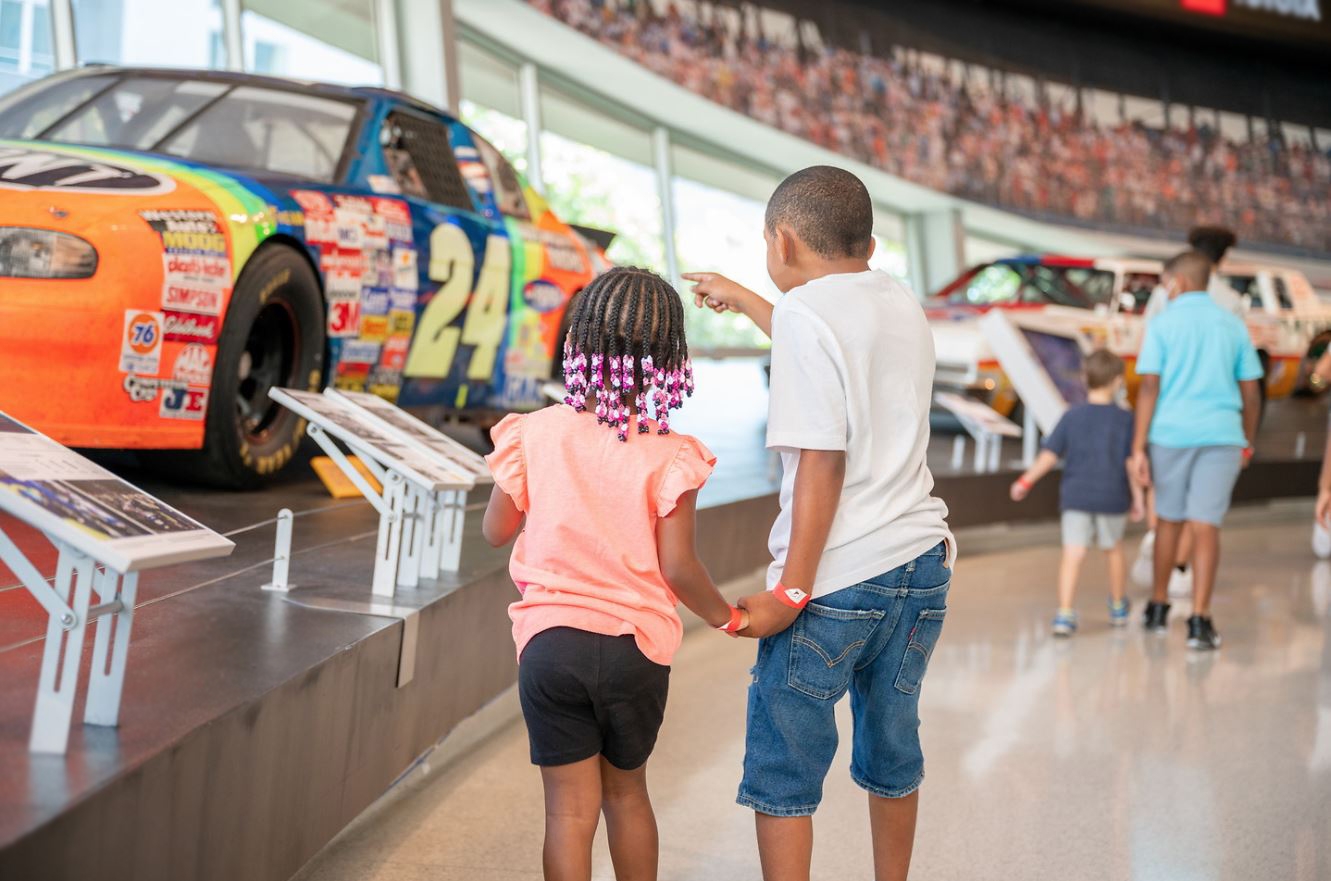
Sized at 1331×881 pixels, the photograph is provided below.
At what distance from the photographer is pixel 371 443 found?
3.17 metres

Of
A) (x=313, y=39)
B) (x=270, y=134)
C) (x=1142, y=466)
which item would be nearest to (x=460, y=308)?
(x=270, y=134)

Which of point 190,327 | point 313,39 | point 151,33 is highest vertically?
point 313,39

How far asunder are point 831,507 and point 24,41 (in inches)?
302

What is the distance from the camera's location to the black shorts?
2.14 meters

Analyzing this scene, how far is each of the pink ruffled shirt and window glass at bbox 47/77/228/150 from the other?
10.3ft

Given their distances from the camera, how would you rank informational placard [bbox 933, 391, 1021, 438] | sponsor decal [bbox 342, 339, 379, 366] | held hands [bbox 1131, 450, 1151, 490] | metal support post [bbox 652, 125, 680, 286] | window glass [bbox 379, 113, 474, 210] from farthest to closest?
metal support post [bbox 652, 125, 680, 286] < informational placard [bbox 933, 391, 1021, 438] < held hands [bbox 1131, 450, 1151, 490] < window glass [bbox 379, 113, 474, 210] < sponsor decal [bbox 342, 339, 379, 366]

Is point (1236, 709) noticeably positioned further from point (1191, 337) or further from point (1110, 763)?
point (1191, 337)

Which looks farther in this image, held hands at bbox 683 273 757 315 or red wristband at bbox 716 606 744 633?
held hands at bbox 683 273 757 315

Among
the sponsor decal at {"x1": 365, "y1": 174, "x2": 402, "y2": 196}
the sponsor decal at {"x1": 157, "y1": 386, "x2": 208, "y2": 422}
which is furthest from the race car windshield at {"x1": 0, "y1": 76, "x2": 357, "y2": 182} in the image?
the sponsor decal at {"x1": 157, "y1": 386, "x2": 208, "y2": 422}

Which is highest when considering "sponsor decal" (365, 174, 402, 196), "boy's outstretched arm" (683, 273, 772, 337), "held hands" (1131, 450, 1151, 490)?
"sponsor decal" (365, 174, 402, 196)

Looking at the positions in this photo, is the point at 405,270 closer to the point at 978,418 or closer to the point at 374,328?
the point at 374,328

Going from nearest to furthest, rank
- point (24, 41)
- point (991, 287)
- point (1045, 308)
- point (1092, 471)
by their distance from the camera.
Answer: point (1092, 471), point (24, 41), point (1045, 308), point (991, 287)

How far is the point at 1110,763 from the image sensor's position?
3.88 metres

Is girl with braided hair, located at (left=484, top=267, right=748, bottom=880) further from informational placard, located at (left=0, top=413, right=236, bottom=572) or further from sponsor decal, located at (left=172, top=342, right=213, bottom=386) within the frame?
sponsor decal, located at (left=172, top=342, right=213, bottom=386)
